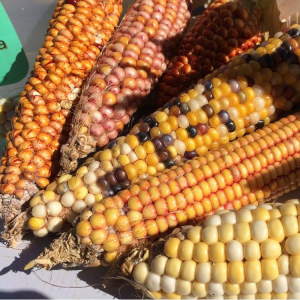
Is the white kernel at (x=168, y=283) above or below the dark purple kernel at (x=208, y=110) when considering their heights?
Result: below

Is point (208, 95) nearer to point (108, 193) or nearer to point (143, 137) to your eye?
point (143, 137)

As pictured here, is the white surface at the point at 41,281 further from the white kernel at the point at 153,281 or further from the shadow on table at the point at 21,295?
the white kernel at the point at 153,281

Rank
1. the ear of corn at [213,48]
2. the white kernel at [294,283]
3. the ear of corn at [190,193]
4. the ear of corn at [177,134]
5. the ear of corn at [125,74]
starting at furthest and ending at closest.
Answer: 1. the ear of corn at [213,48]
2. the ear of corn at [125,74]
3. the ear of corn at [177,134]
4. the ear of corn at [190,193]
5. the white kernel at [294,283]

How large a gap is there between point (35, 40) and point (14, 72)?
1.19ft

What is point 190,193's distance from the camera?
91 centimetres

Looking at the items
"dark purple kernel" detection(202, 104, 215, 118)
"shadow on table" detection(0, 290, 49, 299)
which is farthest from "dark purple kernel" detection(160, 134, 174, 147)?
"shadow on table" detection(0, 290, 49, 299)

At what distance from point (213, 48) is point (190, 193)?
575 mm

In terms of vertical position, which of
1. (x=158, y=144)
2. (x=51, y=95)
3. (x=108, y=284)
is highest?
(x=51, y=95)

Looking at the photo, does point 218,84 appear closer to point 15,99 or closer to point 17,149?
point 17,149

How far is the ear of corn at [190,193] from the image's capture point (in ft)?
2.80

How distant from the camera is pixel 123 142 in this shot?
1.00 metres

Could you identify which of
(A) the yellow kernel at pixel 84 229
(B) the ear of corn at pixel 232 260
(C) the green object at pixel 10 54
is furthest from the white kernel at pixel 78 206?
(C) the green object at pixel 10 54

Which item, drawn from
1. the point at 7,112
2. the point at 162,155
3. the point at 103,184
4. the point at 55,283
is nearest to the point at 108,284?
the point at 55,283

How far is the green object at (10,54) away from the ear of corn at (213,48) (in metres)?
0.52
